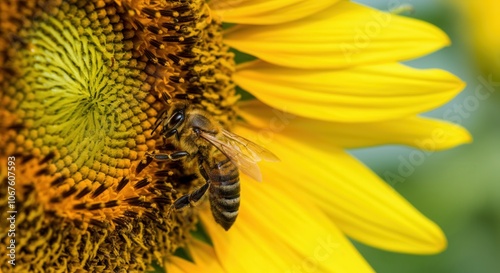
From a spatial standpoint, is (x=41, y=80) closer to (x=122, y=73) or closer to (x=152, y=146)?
Result: (x=122, y=73)

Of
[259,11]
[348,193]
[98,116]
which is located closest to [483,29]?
[348,193]

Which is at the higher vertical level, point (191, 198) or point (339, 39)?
point (339, 39)

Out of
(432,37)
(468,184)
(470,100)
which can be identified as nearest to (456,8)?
(470,100)

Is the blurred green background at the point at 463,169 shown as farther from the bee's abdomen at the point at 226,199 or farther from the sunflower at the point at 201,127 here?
the bee's abdomen at the point at 226,199

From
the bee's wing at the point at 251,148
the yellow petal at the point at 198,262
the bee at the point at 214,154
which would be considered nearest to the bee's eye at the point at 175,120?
the bee at the point at 214,154

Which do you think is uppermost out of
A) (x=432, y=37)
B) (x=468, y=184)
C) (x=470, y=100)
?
(x=432, y=37)

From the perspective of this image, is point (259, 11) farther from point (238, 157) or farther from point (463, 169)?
point (463, 169)
